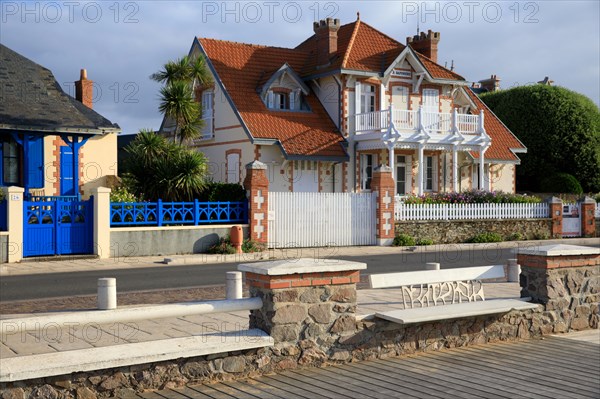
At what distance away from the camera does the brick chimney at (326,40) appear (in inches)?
1319

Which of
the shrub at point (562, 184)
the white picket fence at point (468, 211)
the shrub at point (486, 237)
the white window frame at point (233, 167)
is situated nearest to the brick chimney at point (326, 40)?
the white window frame at point (233, 167)

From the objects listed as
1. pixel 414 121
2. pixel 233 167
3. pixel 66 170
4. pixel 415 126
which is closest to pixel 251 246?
pixel 233 167

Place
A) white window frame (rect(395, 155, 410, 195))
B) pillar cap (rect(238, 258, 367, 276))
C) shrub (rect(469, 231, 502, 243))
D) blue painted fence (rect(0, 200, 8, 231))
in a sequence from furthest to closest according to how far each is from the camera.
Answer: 1. white window frame (rect(395, 155, 410, 195))
2. shrub (rect(469, 231, 502, 243))
3. blue painted fence (rect(0, 200, 8, 231))
4. pillar cap (rect(238, 258, 367, 276))

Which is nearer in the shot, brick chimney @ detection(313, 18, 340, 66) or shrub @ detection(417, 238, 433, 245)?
shrub @ detection(417, 238, 433, 245)

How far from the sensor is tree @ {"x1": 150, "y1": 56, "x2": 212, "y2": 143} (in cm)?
2819

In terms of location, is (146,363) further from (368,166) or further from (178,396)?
(368,166)

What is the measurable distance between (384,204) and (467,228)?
4.45 m

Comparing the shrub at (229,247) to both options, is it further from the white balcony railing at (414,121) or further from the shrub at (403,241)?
the white balcony railing at (414,121)

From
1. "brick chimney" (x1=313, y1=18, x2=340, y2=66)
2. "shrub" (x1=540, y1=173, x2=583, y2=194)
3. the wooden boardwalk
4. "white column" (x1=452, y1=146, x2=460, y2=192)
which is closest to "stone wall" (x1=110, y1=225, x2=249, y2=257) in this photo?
"brick chimney" (x1=313, y1=18, x2=340, y2=66)

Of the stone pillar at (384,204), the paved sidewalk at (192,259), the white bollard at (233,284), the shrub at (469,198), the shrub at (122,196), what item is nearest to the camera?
the white bollard at (233,284)

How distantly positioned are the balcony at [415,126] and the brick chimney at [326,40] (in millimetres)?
3175

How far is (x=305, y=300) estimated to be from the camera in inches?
298

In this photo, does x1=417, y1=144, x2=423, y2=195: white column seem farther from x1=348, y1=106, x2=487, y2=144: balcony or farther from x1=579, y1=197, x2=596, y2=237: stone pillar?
x1=579, y1=197, x2=596, y2=237: stone pillar

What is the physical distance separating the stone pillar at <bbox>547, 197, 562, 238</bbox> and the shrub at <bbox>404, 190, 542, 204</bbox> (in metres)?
0.72
